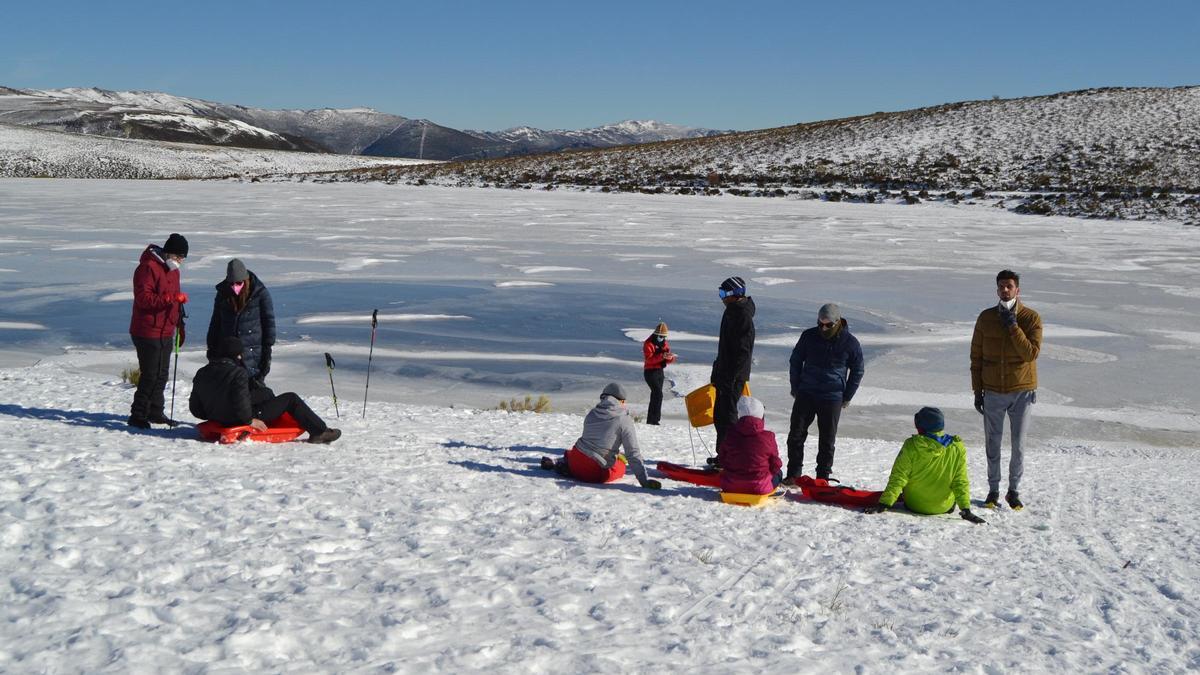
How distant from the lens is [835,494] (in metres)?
6.93

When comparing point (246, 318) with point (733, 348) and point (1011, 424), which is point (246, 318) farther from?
point (1011, 424)

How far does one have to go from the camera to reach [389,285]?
1756 cm

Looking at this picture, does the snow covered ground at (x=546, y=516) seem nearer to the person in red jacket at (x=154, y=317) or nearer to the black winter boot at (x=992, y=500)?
the black winter boot at (x=992, y=500)

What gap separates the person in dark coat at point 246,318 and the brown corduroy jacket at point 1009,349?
527cm

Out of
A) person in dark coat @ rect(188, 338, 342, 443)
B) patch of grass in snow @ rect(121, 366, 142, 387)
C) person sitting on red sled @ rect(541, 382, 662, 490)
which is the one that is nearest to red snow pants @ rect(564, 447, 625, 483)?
person sitting on red sled @ rect(541, 382, 662, 490)

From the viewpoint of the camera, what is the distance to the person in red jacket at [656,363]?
964 centimetres

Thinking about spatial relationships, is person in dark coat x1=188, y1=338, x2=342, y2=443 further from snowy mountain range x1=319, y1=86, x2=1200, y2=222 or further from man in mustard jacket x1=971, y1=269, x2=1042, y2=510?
snowy mountain range x1=319, y1=86, x2=1200, y2=222

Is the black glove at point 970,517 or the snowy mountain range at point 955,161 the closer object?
the black glove at point 970,517

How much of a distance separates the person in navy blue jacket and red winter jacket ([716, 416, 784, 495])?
76 cm

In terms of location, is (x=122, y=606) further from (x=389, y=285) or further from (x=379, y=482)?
(x=389, y=285)

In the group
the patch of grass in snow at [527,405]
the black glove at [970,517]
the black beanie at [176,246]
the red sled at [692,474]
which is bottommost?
the patch of grass in snow at [527,405]

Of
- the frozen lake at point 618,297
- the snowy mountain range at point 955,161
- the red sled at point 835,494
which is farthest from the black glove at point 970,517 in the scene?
the snowy mountain range at point 955,161

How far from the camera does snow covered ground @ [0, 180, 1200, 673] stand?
4203mm

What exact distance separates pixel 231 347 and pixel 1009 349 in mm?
5589
